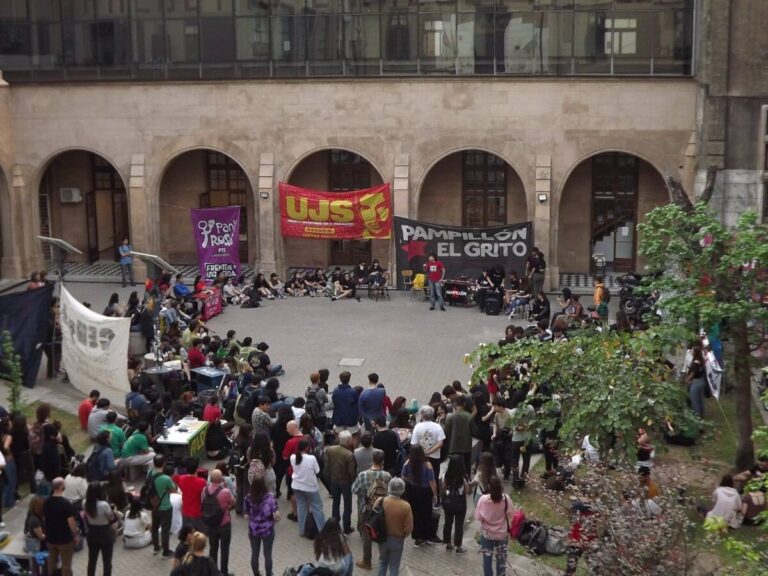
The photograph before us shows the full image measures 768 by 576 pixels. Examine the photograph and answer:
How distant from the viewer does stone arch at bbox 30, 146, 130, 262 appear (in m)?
36.1

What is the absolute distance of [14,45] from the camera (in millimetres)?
33594

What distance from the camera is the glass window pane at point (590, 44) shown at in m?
31.1

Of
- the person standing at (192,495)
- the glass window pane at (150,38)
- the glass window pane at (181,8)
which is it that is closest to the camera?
the person standing at (192,495)

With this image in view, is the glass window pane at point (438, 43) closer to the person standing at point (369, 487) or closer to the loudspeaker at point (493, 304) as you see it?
the loudspeaker at point (493, 304)

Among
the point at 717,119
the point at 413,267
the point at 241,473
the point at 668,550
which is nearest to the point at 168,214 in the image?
the point at 413,267

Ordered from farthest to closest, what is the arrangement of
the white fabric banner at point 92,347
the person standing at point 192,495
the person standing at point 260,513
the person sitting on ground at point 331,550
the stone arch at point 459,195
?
the stone arch at point 459,195 → the white fabric banner at point 92,347 → the person standing at point 192,495 → the person standing at point 260,513 → the person sitting on ground at point 331,550

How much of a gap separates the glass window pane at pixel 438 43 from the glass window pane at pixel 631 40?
445cm

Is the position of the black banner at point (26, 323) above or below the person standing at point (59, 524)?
above

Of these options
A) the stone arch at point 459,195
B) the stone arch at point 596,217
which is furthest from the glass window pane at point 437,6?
the stone arch at point 596,217

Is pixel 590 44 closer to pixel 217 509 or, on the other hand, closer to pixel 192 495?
pixel 192 495

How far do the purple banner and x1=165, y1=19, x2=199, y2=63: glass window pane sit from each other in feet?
16.1

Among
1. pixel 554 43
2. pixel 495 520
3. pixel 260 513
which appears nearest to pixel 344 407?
pixel 260 513

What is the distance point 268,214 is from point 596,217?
1014 centimetres

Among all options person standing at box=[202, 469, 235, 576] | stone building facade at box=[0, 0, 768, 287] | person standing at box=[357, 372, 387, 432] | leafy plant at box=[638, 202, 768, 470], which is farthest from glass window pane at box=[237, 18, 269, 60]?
person standing at box=[202, 469, 235, 576]
